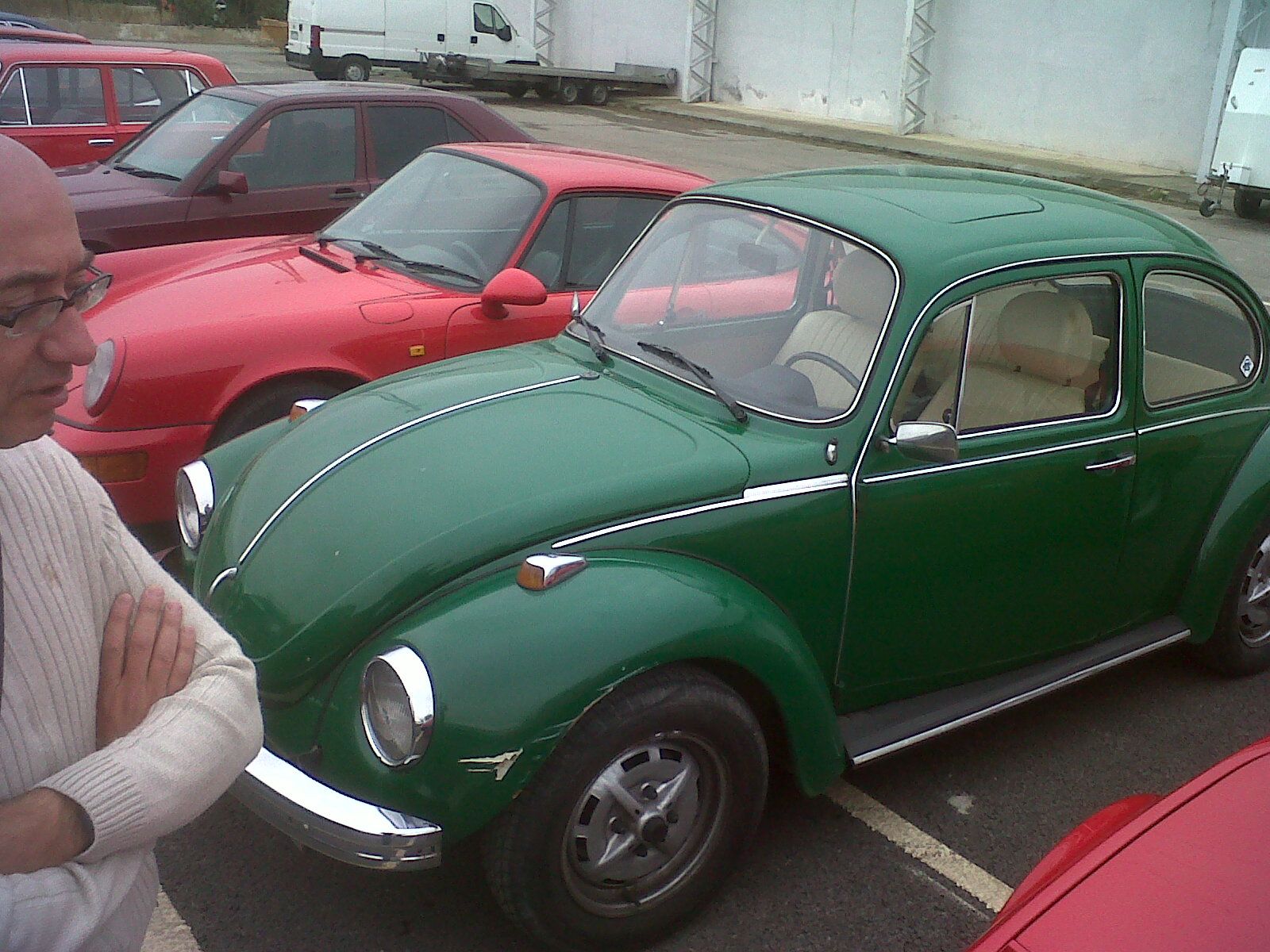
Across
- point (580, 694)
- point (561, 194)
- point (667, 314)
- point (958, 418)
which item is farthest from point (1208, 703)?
point (561, 194)

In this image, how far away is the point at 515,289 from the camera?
4.84 metres

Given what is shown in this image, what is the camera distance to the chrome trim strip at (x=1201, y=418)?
12.6 ft

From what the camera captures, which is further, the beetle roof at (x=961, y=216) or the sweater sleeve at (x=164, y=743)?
the beetle roof at (x=961, y=216)

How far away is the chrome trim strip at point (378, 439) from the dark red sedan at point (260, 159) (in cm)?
403

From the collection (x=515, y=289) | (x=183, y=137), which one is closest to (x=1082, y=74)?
(x=183, y=137)

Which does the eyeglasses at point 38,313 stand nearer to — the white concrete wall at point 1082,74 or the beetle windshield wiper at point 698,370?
the beetle windshield wiper at point 698,370

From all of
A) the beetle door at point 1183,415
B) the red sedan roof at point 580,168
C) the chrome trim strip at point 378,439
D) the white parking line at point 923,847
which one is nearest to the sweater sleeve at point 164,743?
the chrome trim strip at point 378,439

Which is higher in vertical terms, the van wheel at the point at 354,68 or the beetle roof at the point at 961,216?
the beetle roof at the point at 961,216

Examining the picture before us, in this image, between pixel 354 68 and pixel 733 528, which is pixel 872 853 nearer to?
pixel 733 528

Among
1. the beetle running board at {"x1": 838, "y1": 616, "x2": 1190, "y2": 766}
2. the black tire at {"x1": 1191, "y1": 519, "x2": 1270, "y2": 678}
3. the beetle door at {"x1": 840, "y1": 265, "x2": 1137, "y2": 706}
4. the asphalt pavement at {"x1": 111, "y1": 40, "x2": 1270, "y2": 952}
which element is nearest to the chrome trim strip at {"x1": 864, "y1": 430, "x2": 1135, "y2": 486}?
the beetle door at {"x1": 840, "y1": 265, "x2": 1137, "y2": 706}

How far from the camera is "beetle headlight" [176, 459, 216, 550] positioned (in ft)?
11.8

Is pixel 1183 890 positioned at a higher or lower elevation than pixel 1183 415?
lower

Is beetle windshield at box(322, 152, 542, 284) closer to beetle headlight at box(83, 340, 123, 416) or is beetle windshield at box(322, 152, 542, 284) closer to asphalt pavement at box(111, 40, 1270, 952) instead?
beetle headlight at box(83, 340, 123, 416)

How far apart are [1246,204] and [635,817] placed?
1612 centimetres
